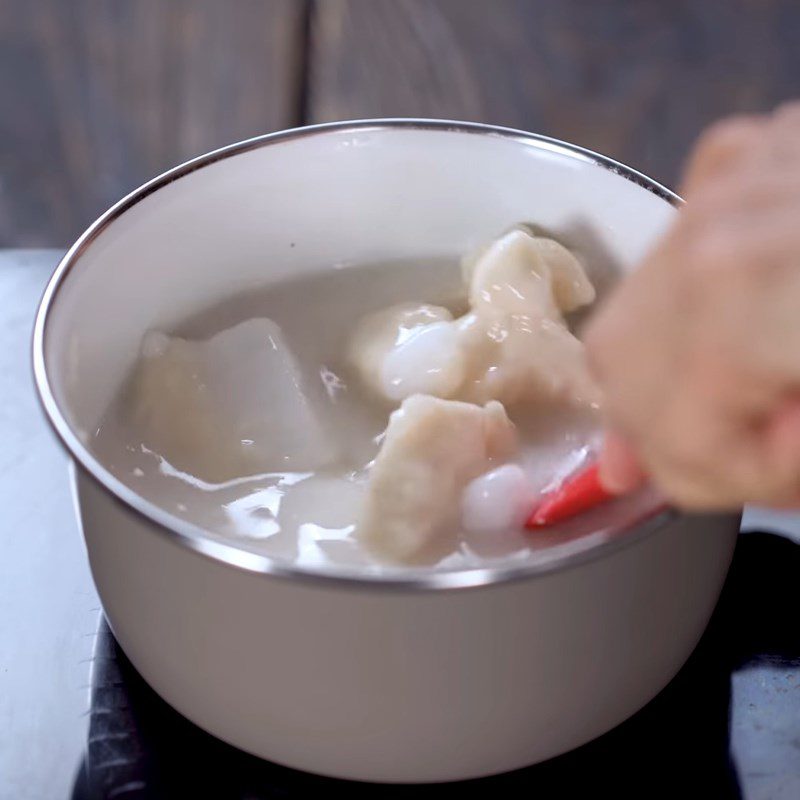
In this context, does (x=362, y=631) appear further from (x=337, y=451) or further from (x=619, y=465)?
(x=337, y=451)

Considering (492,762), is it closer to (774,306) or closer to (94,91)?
(774,306)

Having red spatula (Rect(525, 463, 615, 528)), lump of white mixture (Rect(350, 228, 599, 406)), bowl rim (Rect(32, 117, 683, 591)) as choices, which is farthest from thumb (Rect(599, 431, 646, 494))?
lump of white mixture (Rect(350, 228, 599, 406))

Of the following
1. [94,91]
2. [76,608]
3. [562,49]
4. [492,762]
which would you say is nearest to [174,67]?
[94,91]

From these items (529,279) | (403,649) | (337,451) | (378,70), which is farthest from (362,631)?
(378,70)

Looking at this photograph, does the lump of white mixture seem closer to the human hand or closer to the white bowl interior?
the white bowl interior

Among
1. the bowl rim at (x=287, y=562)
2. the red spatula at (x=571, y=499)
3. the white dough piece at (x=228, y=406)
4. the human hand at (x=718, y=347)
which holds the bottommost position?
the white dough piece at (x=228, y=406)

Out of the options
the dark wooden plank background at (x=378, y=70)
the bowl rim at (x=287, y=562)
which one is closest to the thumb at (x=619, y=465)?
the bowl rim at (x=287, y=562)

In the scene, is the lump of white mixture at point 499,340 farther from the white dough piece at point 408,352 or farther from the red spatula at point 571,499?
the red spatula at point 571,499
